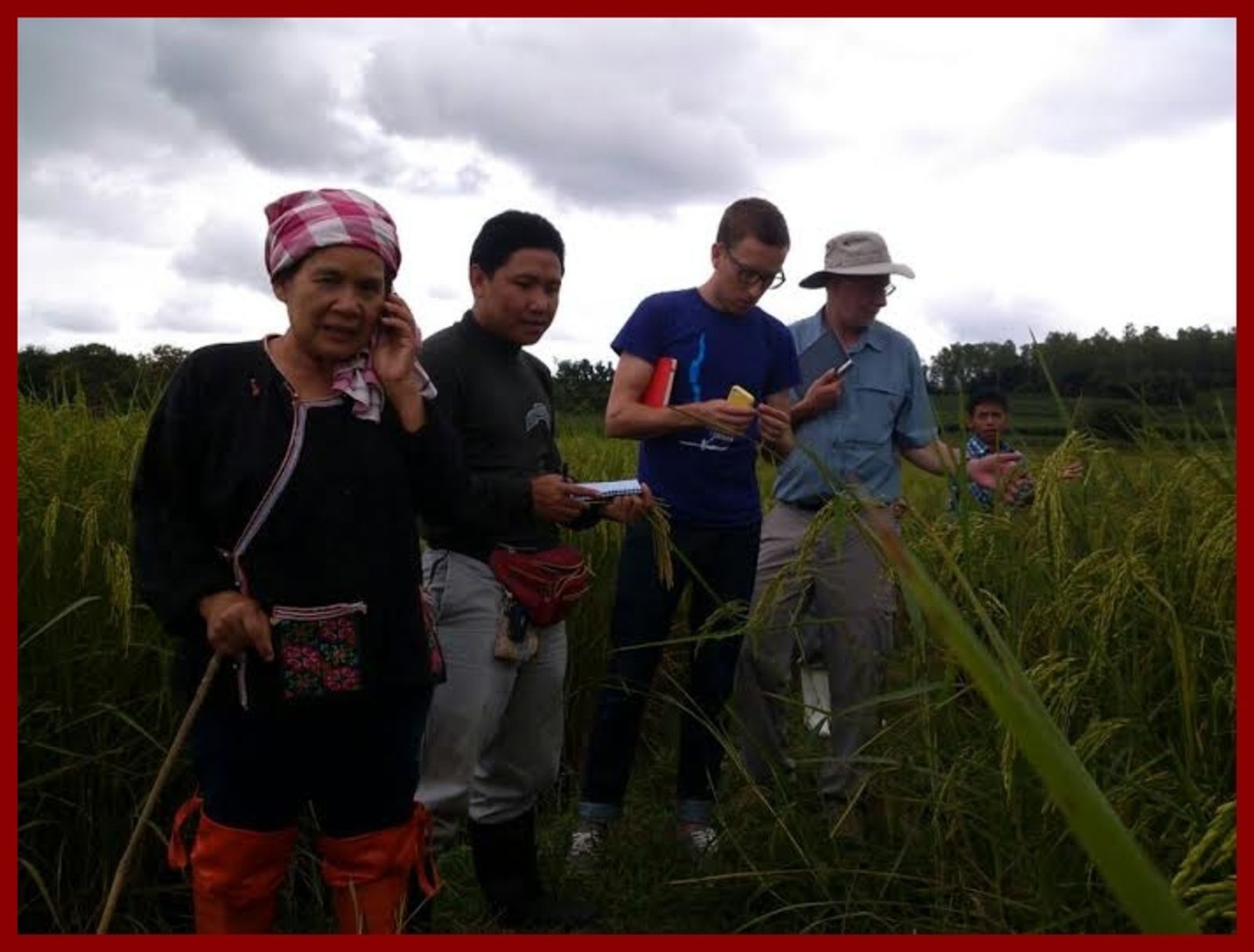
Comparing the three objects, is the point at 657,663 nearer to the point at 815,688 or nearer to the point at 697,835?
the point at 697,835

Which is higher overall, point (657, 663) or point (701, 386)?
point (701, 386)

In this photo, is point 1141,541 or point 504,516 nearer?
point 1141,541

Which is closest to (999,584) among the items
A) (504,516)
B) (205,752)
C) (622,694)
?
(504,516)

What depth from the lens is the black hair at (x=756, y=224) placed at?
3.23 metres

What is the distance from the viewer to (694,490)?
126 inches

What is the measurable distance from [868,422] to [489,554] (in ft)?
5.04

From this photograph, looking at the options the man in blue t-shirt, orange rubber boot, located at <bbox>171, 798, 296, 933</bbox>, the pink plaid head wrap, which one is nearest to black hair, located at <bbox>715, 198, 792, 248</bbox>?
the man in blue t-shirt

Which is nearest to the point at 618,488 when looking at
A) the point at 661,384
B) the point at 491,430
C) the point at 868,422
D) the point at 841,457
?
the point at 491,430

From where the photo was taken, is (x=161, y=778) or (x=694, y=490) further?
(x=694, y=490)

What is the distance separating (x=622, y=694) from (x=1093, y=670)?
59.6 inches

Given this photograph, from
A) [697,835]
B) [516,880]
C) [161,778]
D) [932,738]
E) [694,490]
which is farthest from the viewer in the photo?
[694,490]

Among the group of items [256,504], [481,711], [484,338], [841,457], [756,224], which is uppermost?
[756,224]

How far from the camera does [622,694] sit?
3.19 metres

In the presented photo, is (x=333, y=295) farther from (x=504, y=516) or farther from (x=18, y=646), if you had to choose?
(x=18, y=646)
